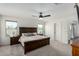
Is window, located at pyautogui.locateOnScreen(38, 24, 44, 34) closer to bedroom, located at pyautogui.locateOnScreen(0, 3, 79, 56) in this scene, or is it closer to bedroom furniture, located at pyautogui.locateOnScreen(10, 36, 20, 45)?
bedroom, located at pyautogui.locateOnScreen(0, 3, 79, 56)

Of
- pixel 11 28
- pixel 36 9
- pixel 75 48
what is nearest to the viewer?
pixel 75 48

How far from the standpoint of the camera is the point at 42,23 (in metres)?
1.95

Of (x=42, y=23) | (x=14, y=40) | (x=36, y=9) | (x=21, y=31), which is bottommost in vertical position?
(x=14, y=40)

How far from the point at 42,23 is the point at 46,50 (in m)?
0.58

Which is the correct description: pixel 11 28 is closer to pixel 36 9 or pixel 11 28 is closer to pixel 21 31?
pixel 21 31

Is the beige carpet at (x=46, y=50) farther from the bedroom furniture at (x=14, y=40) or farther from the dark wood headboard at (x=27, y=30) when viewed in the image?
the dark wood headboard at (x=27, y=30)

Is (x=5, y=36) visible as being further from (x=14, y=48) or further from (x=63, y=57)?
(x=63, y=57)

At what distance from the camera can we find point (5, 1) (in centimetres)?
168

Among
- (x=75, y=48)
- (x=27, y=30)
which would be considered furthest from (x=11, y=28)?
(x=75, y=48)

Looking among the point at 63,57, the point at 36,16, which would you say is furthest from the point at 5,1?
the point at 63,57

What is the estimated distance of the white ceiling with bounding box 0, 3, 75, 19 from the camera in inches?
67.5

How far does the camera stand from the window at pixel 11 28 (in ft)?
6.07

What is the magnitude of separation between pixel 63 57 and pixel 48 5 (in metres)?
1.03

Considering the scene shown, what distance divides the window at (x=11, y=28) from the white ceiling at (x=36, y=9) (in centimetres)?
19
